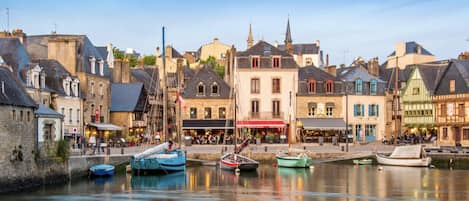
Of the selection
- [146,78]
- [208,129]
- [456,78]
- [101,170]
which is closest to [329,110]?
[208,129]

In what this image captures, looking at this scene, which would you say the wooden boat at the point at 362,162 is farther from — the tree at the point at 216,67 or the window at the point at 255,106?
the tree at the point at 216,67

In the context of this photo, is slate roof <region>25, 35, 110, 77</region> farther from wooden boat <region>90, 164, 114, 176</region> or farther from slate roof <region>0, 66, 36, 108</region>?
slate roof <region>0, 66, 36, 108</region>

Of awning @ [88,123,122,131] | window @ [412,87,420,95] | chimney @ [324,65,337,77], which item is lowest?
awning @ [88,123,122,131]

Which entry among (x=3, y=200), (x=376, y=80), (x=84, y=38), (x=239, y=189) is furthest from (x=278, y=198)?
(x=376, y=80)

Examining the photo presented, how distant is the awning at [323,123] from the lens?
225ft

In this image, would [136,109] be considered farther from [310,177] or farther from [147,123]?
[310,177]

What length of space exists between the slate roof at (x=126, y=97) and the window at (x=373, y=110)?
804 inches

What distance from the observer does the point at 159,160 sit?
50594 millimetres

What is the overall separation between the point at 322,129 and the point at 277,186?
27.0 meters

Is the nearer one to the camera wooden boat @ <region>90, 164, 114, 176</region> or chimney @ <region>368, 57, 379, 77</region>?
wooden boat @ <region>90, 164, 114, 176</region>

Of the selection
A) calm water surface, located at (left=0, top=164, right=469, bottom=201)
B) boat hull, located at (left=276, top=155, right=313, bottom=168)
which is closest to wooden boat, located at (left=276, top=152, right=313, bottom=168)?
boat hull, located at (left=276, top=155, right=313, bottom=168)

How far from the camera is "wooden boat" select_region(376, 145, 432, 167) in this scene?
182 feet

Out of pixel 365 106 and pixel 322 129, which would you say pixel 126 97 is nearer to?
pixel 322 129

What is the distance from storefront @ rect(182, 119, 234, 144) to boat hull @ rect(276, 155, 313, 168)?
13759 millimetres
